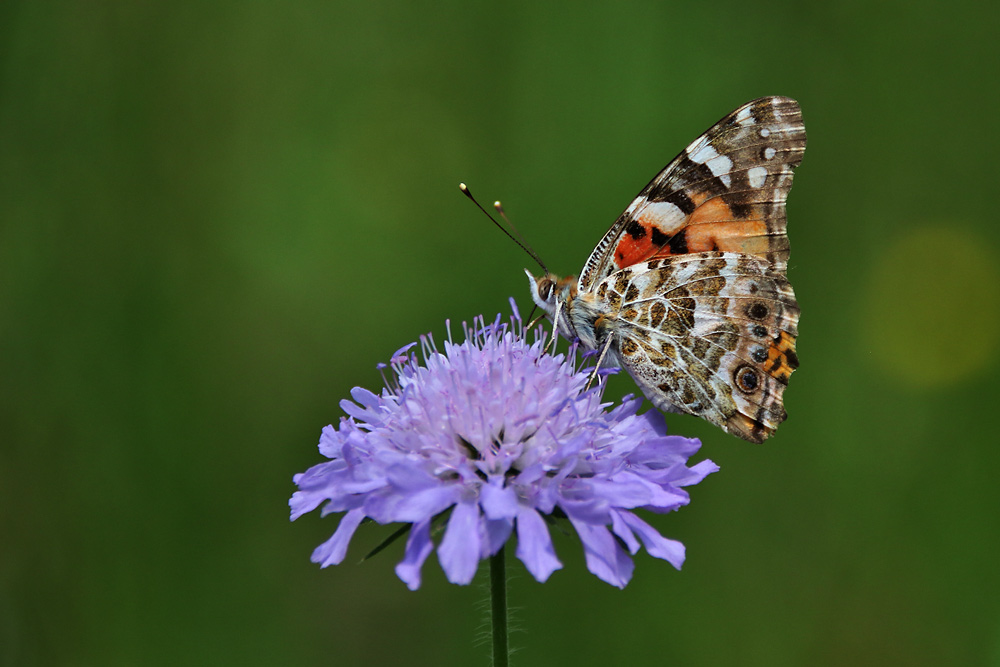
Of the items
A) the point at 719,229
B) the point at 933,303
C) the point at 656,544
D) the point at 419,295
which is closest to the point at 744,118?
the point at 719,229

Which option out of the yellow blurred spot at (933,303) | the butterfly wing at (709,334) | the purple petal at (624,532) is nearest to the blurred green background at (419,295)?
the yellow blurred spot at (933,303)

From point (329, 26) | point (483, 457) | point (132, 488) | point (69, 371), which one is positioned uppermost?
point (329, 26)

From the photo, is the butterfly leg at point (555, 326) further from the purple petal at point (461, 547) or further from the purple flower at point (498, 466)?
the purple petal at point (461, 547)

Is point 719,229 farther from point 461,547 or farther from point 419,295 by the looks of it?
point 419,295

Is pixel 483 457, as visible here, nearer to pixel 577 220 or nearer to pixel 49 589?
pixel 49 589

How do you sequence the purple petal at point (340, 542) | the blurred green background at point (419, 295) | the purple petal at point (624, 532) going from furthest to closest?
the blurred green background at point (419, 295), the purple petal at point (340, 542), the purple petal at point (624, 532)

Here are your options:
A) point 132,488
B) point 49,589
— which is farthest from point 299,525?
point 49,589

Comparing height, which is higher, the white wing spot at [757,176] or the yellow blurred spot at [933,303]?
the white wing spot at [757,176]
